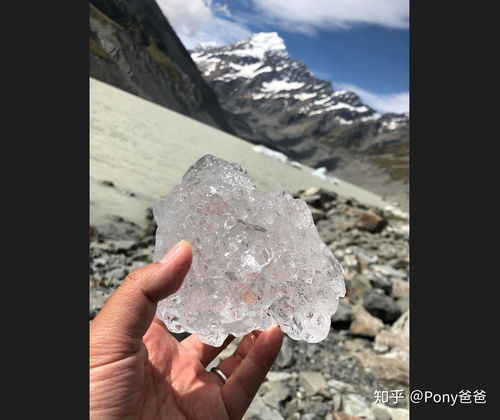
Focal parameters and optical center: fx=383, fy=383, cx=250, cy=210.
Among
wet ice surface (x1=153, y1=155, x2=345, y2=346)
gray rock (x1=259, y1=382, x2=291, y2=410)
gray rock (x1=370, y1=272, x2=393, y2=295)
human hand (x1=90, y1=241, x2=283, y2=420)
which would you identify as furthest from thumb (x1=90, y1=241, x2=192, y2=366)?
gray rock (x1=370, y1=272, x2=393, y2=295)

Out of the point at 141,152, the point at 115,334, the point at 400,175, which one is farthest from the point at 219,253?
the point at 400,175

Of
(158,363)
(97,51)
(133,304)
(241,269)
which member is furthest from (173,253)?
(97,51)

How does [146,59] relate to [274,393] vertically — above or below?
above

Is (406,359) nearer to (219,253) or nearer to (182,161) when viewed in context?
(219,253)

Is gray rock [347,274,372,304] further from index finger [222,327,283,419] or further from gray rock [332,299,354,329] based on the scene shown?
index finger [222,327,283,419]

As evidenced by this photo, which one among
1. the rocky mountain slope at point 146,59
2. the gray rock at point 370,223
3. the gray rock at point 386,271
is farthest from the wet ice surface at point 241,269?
the rocky mountain slope at point 146,59

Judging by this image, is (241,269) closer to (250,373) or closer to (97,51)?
A: (250,373)

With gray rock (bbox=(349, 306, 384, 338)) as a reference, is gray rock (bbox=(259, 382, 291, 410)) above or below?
below
